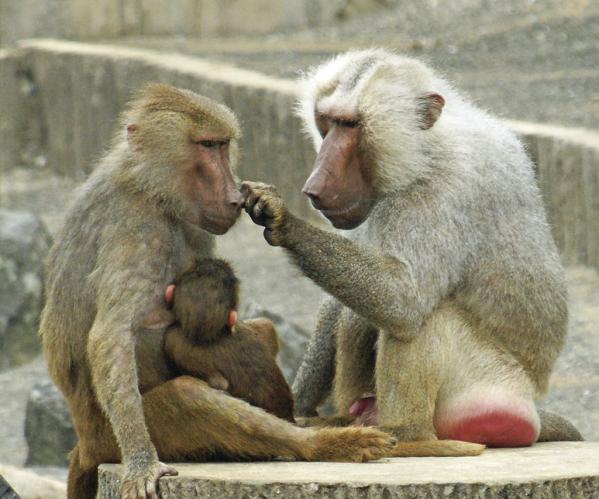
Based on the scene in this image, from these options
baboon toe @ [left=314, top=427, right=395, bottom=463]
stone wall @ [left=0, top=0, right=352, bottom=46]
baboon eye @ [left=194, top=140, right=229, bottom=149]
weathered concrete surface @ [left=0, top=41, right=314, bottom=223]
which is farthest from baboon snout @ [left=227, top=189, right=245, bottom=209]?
stone wall @ [left=0, top=0, right=352, bottom=46]

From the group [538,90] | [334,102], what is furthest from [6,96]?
[334,102]

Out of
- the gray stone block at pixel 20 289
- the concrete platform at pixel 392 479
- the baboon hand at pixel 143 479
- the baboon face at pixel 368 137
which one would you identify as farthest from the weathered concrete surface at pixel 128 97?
the baboon hand at pixel 143 479

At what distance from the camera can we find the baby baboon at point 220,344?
4.96 meters

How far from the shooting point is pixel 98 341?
4.70 metres

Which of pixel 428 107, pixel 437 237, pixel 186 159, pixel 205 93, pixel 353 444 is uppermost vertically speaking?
pixel 428 107

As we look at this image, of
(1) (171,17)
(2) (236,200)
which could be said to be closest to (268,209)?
(2) (236,200)

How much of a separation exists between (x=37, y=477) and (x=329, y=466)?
2.32 metres

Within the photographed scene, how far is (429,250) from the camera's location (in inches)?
201

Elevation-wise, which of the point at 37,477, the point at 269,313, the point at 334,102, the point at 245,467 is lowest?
the point at 37,477

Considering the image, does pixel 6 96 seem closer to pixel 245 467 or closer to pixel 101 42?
pixel 101 42

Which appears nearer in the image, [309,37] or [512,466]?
[512,466]

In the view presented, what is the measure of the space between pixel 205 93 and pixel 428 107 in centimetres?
626

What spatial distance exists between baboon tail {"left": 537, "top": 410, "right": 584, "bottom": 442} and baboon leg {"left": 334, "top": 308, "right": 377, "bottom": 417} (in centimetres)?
65

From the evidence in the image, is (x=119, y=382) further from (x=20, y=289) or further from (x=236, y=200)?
(x=20, y=289)
